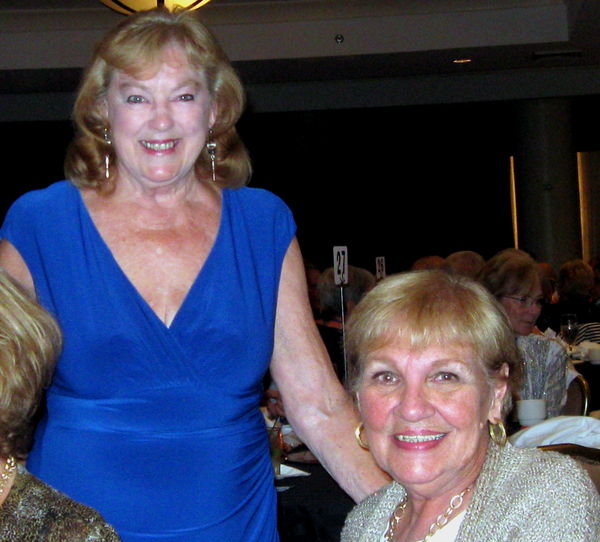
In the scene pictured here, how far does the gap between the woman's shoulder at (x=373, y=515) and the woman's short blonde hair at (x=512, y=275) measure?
109 inches

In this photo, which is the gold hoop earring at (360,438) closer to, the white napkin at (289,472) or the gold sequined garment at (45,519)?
the gold sequined garment at (45,519)

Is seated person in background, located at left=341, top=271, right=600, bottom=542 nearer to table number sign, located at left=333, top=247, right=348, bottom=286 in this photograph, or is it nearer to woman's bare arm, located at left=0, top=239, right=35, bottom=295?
woman's bare arm, located at left=0, top=239, right=35, bottom=295


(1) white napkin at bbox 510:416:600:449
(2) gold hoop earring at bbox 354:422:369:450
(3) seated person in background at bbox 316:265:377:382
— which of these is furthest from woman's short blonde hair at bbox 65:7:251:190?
(3) seated person in background at bbox 316:265:377:382

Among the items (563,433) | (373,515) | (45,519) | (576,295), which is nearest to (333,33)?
(576,295)

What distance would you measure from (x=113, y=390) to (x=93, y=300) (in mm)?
192

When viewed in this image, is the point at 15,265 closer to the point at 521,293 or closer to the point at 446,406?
the point at 446,406

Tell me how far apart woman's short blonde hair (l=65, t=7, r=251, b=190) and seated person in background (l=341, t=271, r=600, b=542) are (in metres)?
0.56

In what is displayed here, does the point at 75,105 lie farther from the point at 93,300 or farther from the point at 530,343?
the point at 530,343

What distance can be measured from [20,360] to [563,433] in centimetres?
177

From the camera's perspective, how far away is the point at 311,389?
1.83m

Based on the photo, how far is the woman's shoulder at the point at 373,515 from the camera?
169 cm

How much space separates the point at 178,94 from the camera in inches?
68.0

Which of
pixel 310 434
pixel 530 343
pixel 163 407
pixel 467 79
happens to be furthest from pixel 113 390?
pixel 467 79

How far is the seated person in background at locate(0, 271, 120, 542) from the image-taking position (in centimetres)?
128
